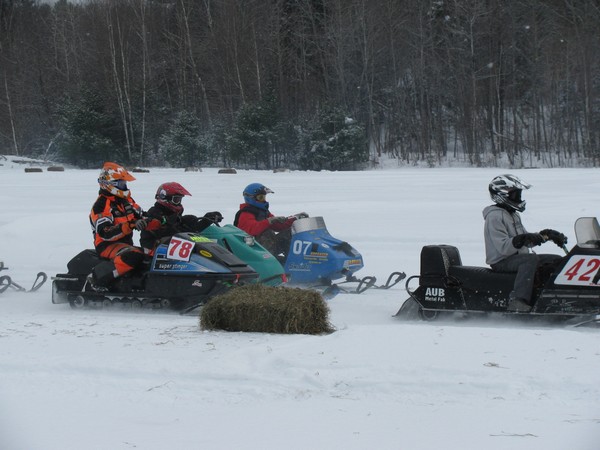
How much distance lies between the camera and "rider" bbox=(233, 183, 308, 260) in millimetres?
10562

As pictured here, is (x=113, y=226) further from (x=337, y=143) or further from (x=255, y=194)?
(x=337, y=143)

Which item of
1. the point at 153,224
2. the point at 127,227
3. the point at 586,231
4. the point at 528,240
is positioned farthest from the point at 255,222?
the point at 586,231

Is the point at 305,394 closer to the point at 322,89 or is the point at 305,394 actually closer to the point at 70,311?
the point at 70,311

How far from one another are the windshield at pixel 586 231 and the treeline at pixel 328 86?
91.1 ft

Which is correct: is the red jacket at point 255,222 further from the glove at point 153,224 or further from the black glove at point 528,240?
the black glove at point 528,240

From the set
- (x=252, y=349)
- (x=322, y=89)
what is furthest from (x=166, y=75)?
(x=252, y=349)

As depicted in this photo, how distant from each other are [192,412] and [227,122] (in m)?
37.8

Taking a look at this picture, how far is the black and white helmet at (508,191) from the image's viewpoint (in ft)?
26.0

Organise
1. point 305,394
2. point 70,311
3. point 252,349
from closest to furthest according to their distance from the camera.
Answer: point 305,394
point 252,349
point 70,311

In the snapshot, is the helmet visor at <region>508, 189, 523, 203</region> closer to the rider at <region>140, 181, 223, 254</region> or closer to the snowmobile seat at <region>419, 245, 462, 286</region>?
the snowmobile seat at <region>419, 245, 462, 286</region>

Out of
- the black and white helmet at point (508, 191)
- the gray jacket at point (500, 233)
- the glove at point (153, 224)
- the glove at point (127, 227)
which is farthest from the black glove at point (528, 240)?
the glove at point (127, 227)

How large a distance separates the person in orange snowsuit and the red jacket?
1.70m

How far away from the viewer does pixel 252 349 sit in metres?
5.85

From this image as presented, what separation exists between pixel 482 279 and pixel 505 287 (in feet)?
0.78
